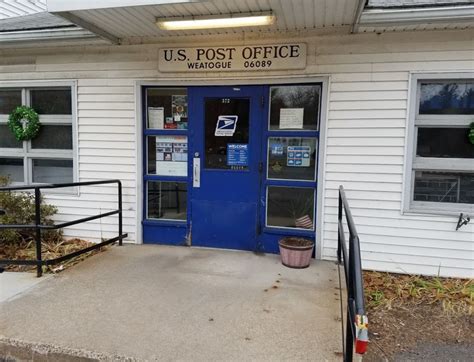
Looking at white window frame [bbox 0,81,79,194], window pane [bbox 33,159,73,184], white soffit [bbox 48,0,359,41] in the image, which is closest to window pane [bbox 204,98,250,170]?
white soffit [bbox 48,0,359,41]

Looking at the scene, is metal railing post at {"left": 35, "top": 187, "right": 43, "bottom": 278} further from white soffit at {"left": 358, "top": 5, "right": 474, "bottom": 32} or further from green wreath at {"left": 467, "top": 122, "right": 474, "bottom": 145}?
green wreath at {"left": 467, "top": 122, "right": 474, "bottom": 145}

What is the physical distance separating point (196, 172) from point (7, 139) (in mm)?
2996

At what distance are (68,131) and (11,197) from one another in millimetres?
1138

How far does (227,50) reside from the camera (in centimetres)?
446

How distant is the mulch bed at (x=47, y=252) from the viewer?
13.9 ft

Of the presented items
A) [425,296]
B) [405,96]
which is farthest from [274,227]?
[405,96]

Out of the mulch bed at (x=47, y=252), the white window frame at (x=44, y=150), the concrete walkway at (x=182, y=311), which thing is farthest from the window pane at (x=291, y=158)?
the white window frame at (x=44, y=150)

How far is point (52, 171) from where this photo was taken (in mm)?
5336

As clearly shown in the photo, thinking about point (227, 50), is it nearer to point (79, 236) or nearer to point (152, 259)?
point (152, 259)

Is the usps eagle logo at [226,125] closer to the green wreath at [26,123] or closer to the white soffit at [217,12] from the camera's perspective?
the white soffit at [217,12]

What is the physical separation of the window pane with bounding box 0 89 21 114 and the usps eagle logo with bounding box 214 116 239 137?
119 inches

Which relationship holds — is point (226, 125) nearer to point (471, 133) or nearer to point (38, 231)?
point (38, 231)

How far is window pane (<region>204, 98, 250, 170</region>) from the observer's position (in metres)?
4.60

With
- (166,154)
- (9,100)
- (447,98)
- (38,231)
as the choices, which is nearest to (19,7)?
(9,100)
